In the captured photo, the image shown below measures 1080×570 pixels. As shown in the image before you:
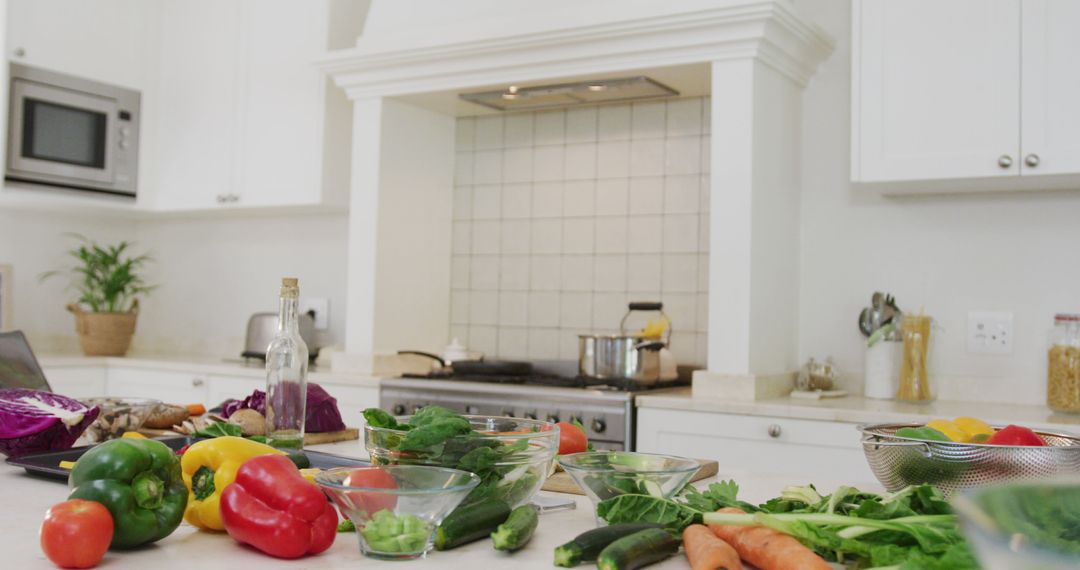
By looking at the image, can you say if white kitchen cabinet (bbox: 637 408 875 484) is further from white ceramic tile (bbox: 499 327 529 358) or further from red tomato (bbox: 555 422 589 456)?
red tomato (bbox: 555 422 589 456)

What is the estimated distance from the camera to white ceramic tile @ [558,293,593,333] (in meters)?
3.89

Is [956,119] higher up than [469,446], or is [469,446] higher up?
[956,119]

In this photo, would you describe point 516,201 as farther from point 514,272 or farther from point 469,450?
point 469,450

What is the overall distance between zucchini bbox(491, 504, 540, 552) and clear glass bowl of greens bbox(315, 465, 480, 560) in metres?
0.06

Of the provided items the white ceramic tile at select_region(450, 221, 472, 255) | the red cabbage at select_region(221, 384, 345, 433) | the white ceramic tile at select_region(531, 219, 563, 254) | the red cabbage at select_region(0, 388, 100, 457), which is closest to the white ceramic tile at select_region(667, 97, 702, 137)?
the white ceramic tile at select_region(531, 219, 563, 254)

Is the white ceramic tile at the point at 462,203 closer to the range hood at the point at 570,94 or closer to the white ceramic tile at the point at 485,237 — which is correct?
the white ceramic tile at the point at 485,237

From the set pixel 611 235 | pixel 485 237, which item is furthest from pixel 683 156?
pixel 485 237

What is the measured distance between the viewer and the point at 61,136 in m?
4.27

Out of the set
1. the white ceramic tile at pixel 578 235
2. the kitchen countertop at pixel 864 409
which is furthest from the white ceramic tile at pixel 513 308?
the kitchen countertop at pixel 864 409

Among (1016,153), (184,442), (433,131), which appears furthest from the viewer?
(433,131)

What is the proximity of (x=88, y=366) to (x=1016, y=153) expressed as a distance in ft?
11.8

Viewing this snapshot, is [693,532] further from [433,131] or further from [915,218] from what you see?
[433,131]

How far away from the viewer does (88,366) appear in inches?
170

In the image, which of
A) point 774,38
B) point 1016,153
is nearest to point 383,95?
point 774,38
